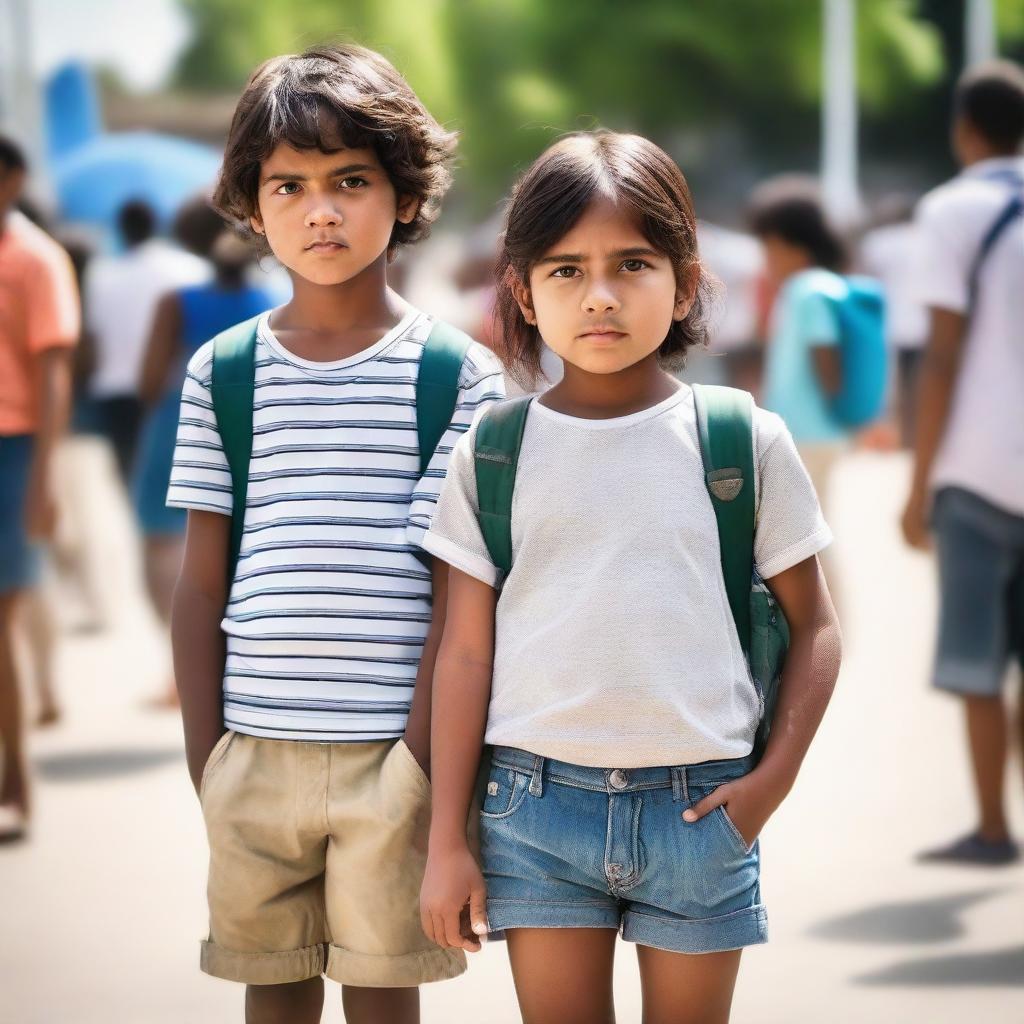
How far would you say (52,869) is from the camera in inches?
199

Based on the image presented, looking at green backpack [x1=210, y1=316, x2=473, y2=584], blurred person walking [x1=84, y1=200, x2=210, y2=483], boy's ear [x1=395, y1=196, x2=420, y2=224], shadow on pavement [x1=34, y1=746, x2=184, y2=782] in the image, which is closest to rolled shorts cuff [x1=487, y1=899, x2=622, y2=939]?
green backpack [x1=210, y1=316, x2=473, y2=584]

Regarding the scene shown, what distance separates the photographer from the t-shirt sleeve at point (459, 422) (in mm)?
2697

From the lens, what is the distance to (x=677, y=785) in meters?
2.47

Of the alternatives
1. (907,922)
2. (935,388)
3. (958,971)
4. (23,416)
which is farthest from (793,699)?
(23,416)

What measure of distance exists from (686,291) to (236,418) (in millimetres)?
702

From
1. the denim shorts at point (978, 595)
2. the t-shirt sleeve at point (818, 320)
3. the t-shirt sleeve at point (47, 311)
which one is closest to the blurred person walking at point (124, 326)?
the t-shirt sleeve at point (818, 320)

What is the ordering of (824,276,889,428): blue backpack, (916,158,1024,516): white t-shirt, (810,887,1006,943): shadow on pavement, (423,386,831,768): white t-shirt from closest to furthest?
1. (423,386,831,768): white t-shirt
2. (810,887,1006,943): shadow on pavement
3. (916,158,1024,516): white t-shirt
4. (824,276,889,428): blue backpack

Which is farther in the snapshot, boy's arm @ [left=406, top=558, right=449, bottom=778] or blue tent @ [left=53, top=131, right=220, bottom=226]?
blue tent @ [left=53, top=131, right=220, bottom=226]

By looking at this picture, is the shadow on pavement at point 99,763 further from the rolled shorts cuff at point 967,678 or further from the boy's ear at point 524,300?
the boy's ear at point 524,300

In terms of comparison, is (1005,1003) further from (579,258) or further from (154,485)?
(154,485)

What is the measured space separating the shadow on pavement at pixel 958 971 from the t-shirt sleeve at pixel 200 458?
6.90 ft

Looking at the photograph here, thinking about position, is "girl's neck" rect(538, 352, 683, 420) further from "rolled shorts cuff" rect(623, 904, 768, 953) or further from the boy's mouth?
"rolled shorts cuff" rect(623, 904, 768, 953)

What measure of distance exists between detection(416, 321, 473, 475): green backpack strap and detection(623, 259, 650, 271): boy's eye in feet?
1.11

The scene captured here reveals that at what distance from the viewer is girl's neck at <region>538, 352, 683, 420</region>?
2561 millimetres
